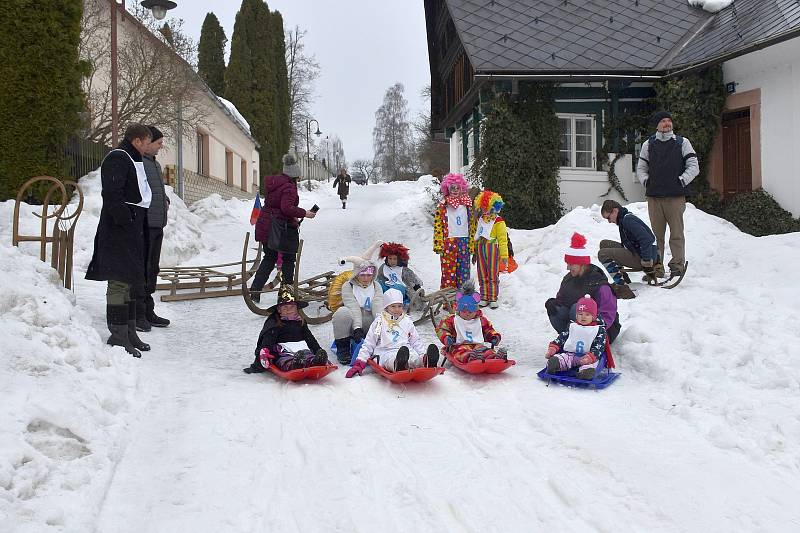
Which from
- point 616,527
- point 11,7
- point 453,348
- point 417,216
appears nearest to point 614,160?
point 417,216

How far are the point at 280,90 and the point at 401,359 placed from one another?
33761mm

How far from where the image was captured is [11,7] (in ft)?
36.9

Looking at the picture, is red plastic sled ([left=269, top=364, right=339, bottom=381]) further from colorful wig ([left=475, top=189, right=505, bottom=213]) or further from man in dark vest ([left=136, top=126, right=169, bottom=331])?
colorful wig ([left=475, top=189, right=505, bottom=213])

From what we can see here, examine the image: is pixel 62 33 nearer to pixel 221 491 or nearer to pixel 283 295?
pixel 283 295

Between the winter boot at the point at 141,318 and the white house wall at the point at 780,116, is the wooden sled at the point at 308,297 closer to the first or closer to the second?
the winter boot at the point at 141,318

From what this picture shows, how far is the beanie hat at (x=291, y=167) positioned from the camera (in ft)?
27.1

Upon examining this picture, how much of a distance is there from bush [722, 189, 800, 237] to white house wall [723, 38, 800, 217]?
16 centimetres

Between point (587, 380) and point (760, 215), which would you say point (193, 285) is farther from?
point (760, 215)

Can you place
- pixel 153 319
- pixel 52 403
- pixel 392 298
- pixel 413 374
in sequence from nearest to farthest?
1. pixel 52 403
2. pixel 413 374
3. pixel 392 298
4. pixel 153 319

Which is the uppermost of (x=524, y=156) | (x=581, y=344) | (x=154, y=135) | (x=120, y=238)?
(x=524, y=156)

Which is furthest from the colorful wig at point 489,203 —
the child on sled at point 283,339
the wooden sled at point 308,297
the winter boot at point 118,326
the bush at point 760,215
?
the bush at point 760,215

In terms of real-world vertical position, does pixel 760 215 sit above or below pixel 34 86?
below

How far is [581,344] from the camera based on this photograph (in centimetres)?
562

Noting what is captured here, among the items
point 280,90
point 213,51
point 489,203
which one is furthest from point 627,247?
point 213,51
